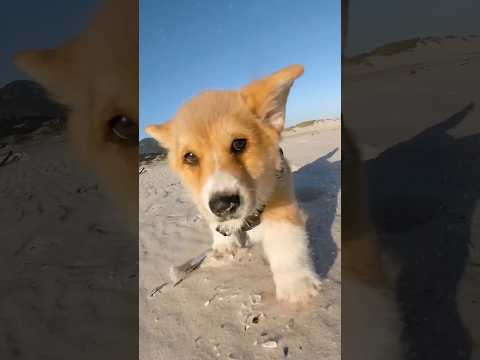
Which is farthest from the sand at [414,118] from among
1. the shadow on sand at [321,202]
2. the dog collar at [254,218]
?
the dog collar at [254,218]

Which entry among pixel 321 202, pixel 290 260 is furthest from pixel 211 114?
pixel 321 202

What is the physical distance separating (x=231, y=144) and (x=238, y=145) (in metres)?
0.04

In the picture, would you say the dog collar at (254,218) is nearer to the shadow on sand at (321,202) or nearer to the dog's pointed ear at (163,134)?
the shadow on sand at (321,202)

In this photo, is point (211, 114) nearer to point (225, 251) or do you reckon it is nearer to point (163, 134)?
point (163, 134)

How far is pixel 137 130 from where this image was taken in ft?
1.86

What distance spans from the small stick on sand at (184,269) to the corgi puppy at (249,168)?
0.96ft

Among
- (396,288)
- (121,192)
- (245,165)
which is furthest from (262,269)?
(121,192)

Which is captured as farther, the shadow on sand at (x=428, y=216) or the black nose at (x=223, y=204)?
the black nose at (x=223, y=204)

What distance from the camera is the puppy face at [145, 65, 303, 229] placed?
112cm

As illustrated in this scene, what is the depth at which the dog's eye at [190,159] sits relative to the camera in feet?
4.27

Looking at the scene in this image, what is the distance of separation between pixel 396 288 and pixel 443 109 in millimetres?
325

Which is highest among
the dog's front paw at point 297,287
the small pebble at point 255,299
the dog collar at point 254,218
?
the dog collar at point 254,218

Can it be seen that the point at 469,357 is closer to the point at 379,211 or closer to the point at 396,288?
the point at 396,288

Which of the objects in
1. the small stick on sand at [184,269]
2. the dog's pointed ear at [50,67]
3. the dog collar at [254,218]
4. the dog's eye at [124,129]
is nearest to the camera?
the dog's pointed ear at [50,67]
